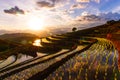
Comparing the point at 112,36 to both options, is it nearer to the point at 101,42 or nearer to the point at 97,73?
the point at 97,73

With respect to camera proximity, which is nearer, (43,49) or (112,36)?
(112,36)

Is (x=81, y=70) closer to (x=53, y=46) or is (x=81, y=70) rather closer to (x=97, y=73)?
(x=97, y=73)

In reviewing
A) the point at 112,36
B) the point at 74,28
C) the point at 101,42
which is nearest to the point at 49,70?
the point at 112,36

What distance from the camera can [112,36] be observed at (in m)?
17.8

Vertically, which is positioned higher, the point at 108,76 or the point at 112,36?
the point at 112,36

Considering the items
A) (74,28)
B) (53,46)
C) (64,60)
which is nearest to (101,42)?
(53,46)

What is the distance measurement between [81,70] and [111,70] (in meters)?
2.01

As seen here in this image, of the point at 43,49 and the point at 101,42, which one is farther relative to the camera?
the point at 43,49

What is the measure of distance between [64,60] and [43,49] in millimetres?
16326

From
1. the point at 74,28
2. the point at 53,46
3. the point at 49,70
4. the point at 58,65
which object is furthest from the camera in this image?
the point at 74,28

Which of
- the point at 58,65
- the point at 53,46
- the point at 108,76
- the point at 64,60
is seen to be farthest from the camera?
the point at 53,46

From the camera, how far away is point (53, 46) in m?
32.1

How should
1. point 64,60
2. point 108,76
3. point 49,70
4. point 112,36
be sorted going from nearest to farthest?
point 108,76
point 49,70
point 64,60
point 112,36

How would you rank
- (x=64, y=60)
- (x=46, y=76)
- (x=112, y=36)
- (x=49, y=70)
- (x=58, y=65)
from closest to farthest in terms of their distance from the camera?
(x=46, y=76)
(x=49, y=70)
(x=58, y=65)
(x=64, y=60)
(x=112, y=36)
